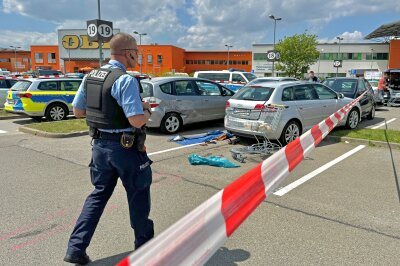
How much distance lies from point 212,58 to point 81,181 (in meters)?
82.5

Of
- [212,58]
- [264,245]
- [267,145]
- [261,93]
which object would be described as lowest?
[264,245]

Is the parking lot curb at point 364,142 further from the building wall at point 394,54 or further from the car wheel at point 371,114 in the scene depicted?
the building wall at point 394,54

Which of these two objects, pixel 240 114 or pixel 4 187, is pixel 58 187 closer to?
pixel 4 187

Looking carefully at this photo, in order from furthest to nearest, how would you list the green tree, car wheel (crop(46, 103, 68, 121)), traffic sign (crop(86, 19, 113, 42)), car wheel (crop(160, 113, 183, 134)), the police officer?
the green tree
car wheel (crop(46, 103, 68, 121))
traffic sign (crop(86, 19, 113, 42))
car wheel (crop(160, 113, 183, 134))
the police officer

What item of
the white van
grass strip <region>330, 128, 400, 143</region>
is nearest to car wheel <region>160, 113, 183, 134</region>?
grass strip <region>330, 128, 400, 143</region>

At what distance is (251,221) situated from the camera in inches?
144

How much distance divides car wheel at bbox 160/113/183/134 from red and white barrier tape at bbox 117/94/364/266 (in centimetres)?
642

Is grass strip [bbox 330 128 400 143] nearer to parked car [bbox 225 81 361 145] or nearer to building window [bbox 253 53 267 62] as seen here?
parked car [bbox 225 81 361 145]

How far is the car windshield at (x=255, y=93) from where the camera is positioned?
23.5ft

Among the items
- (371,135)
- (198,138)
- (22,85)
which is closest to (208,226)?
(198,138)

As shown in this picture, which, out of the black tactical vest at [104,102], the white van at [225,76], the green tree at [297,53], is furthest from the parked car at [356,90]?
the green tree at [297,53]

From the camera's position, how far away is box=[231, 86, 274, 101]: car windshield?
23.5ft

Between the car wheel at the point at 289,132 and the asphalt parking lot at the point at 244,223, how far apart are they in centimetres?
81

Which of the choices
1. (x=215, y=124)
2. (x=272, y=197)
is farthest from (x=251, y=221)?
(x=215, y=124)
